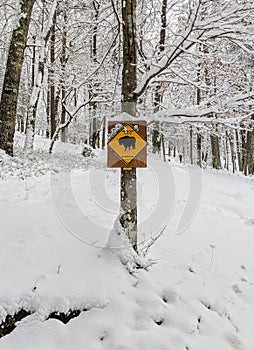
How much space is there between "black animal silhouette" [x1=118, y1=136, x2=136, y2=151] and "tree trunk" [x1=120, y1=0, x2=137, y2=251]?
300mm

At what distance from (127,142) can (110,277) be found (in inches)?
58.6

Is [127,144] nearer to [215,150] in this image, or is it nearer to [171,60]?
[171,60]

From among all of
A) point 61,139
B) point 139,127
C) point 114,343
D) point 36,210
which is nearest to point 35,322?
point 114,343

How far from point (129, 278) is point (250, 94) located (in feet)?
7.81

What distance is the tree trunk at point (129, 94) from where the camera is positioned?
323cm

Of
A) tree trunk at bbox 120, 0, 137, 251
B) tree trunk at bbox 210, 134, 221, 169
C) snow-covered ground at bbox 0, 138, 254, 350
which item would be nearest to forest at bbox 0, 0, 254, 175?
tree trunk at bbox 120, 0, 137, 251

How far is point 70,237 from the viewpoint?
10.9 feet

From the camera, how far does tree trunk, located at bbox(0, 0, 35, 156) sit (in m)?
5.98

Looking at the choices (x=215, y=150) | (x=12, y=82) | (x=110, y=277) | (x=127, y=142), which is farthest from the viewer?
(x=215, y=150)

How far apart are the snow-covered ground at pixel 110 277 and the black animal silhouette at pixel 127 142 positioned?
47.9 inches

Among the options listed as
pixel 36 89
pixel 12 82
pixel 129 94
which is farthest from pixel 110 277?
pixel 36 89

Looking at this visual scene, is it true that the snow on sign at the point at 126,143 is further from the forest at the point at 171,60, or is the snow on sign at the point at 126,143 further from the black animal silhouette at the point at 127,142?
the forest at the point at 171,60

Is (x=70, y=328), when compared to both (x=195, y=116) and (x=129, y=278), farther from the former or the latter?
(x=195, y=116)

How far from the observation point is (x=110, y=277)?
9.48 feet
